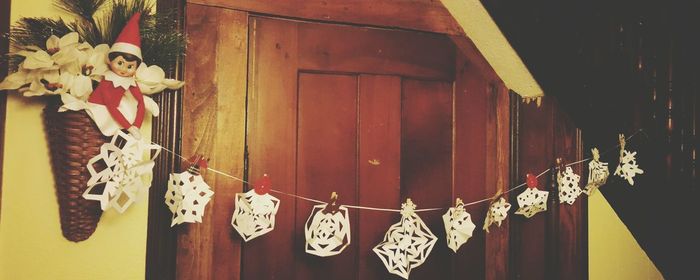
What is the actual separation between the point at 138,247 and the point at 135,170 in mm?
293

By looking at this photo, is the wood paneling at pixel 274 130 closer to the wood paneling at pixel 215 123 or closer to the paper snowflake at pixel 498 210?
the wood paneling at pixel 215 123

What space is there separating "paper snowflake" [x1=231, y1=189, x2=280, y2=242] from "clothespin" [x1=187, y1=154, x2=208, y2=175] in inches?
5.7

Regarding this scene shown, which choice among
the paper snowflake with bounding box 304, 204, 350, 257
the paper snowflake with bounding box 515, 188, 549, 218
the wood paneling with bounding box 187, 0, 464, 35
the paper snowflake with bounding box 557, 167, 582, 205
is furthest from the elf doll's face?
the paper snowflake with bounding box 557, 167, 582, 205

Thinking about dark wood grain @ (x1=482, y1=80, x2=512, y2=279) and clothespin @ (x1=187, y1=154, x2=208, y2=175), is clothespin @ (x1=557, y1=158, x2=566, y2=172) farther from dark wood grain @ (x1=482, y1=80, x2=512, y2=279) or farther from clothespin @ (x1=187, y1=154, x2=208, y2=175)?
clothespin @ (x1=187, y1=154, x2=208, y2=175)

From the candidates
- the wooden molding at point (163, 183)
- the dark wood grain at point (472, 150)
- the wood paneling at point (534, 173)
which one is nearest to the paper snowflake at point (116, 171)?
the wooden molding at point (163, 183)

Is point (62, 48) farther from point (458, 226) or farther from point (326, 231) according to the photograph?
point (458, 226)

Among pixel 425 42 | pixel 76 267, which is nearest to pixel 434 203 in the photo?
pixel 425 42

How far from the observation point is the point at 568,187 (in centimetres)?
161

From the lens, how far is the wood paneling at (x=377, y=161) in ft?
5.00

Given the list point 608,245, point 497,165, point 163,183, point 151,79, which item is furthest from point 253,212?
point 608,245

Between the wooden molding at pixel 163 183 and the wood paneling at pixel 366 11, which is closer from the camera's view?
the wooden molding at pixel 163 183

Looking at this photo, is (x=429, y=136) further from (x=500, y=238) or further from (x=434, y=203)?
(x=500, y=238)

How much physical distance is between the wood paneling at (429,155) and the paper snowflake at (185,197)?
0.72m

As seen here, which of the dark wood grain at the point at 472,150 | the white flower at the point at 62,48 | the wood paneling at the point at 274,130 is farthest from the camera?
the dark wood grain at the point at 472,150
